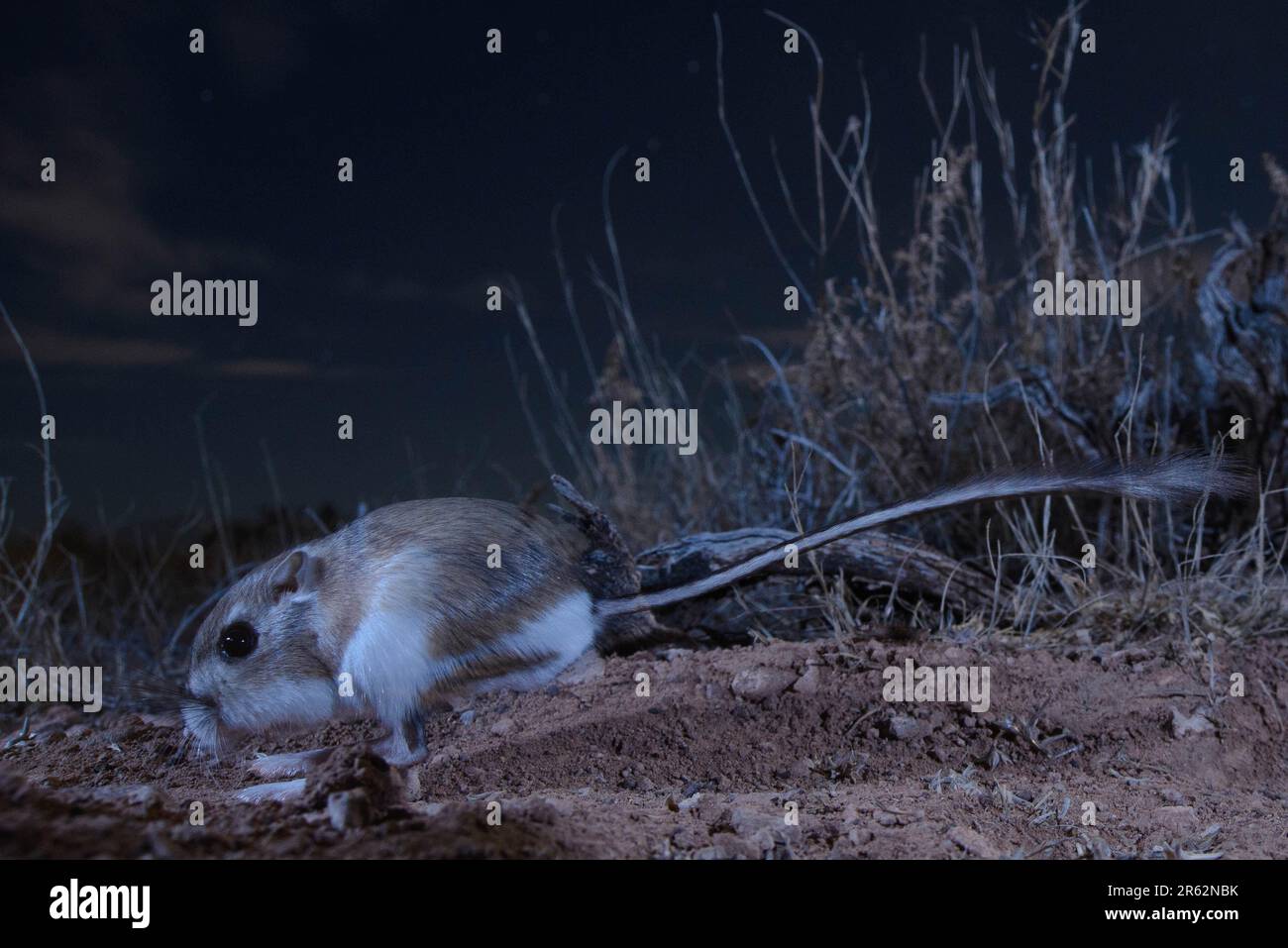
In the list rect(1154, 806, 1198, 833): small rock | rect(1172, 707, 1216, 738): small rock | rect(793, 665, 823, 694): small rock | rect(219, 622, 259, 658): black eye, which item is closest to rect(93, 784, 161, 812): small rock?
rect(219, 622, 259, 658): black eye

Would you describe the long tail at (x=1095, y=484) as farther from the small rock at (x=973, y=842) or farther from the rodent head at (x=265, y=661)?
the rodent head at (x=265, y=661)

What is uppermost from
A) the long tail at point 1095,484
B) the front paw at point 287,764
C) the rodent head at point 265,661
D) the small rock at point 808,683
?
the long tail at point 1095,484

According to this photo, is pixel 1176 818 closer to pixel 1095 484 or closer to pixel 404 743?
pixel 1095 484

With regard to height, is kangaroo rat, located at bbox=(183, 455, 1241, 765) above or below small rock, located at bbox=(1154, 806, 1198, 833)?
above

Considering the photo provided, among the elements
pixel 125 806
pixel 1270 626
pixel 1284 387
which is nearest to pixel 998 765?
pixel 1270 626

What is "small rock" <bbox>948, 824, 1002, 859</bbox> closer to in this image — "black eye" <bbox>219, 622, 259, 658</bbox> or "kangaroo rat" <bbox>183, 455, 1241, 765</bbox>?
"kangaroo rat" <bbox>183, 455, 1241, 765</bbox>

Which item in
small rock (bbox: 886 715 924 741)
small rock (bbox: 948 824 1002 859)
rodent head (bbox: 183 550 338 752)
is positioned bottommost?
small rock (bbox: 948 824 1002 859)

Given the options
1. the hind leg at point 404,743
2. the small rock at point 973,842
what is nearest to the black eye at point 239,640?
the hind leg at point 404,743
